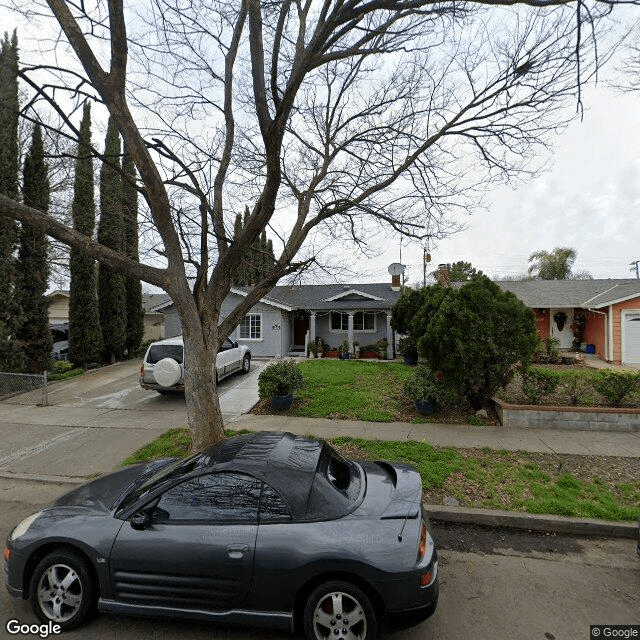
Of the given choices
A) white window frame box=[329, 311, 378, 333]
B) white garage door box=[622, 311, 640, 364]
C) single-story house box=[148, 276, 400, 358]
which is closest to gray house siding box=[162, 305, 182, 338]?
single-story house box=[148, 276, 400, 358]

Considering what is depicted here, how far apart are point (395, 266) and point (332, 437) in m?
14.6

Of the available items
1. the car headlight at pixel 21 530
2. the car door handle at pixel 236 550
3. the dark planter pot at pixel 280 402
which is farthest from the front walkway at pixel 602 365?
the car headlight at pixel 21 530

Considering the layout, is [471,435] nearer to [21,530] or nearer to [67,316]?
[21,530]

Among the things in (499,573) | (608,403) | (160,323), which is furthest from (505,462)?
(160,323)

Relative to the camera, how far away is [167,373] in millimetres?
9594

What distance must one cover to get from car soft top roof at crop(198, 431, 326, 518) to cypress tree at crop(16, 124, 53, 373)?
42.8 feet

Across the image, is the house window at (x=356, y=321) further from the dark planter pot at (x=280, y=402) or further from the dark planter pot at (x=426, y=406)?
the dark planter pot at (x=426, y=406)

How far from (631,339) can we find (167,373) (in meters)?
17.6

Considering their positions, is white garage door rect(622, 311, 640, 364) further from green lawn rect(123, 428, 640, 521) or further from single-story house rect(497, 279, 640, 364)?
green lawn rect(123, 428, 640, 521)

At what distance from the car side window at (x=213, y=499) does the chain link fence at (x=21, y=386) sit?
33.4 ft

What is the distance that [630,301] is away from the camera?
51.7 ft

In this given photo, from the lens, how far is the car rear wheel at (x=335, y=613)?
2.65 m

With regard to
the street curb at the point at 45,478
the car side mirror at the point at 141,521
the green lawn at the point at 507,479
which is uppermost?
the car side mirror at the point at 141,521

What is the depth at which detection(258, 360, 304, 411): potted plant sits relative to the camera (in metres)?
9.29
